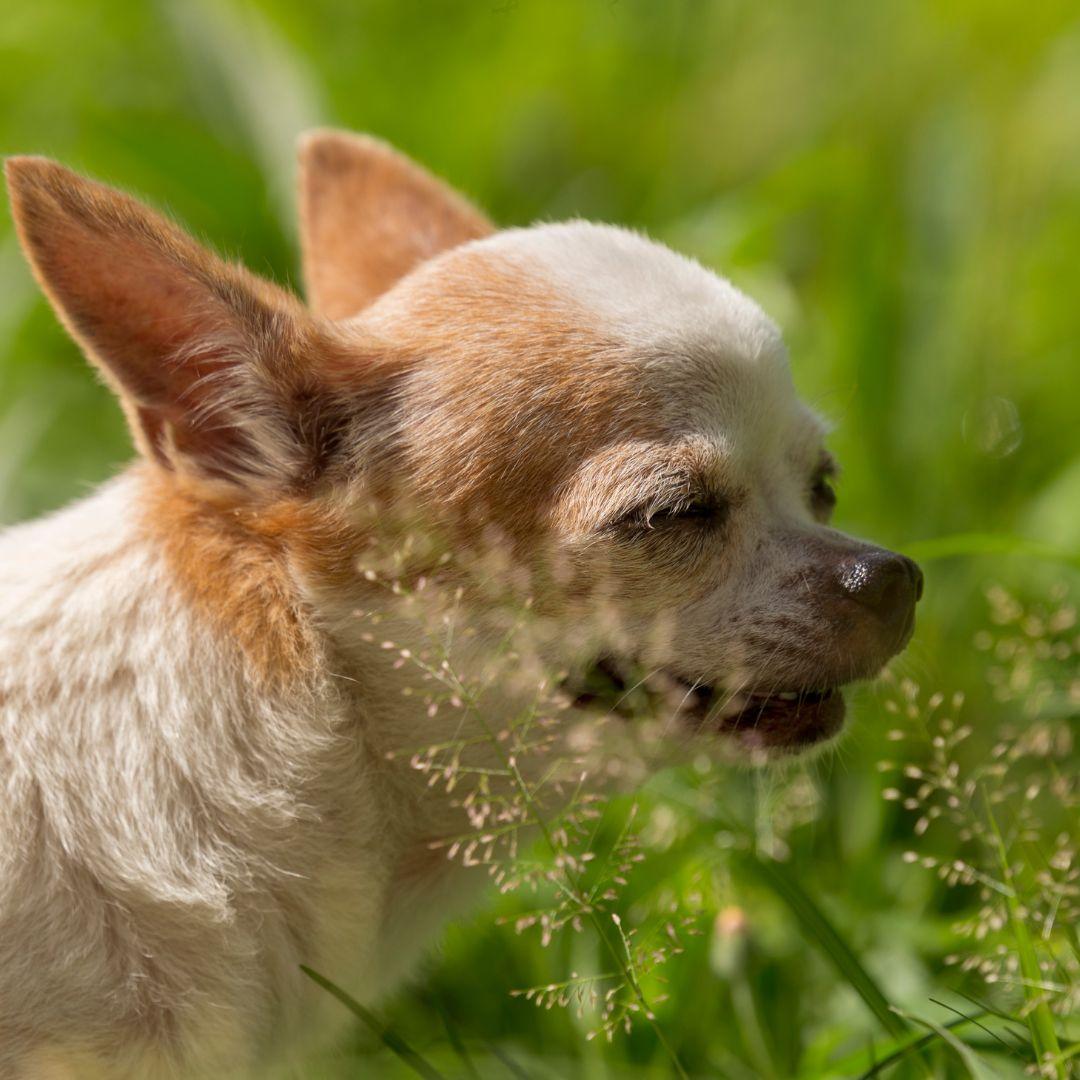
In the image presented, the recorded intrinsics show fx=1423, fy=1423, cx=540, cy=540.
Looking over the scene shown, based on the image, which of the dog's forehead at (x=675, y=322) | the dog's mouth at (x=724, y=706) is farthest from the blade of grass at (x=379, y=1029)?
the dog's forehead at (x=675, y=322)

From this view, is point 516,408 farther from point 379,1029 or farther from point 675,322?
point 379,1029

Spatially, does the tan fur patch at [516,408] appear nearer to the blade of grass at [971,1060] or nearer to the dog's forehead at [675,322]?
the dog's forehead at [675,322]

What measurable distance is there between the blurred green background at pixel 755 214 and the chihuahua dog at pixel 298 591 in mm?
484

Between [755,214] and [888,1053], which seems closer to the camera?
[888,1053]

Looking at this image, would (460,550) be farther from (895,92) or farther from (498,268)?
(895,92)

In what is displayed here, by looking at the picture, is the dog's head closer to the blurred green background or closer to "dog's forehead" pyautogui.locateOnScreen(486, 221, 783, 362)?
"dog's forehead" pyautogui.locateOnScreen(486, 221, 783, 362)

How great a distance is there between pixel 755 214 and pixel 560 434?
7.98 ft

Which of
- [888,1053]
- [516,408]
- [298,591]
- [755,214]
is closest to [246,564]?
[298,591]

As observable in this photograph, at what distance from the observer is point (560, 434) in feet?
7.66

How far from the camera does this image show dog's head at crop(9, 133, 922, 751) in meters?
2.30

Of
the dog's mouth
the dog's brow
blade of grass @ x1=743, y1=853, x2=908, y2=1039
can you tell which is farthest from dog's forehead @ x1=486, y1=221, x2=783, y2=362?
blade of grass @ x1=743, y1=853, x2=908, y2=1039

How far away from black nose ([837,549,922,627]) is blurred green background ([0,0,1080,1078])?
507 mm

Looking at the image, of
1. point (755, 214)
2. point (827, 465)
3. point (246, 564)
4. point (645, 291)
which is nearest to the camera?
point (246, 564)

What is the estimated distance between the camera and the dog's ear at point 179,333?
2182mm
